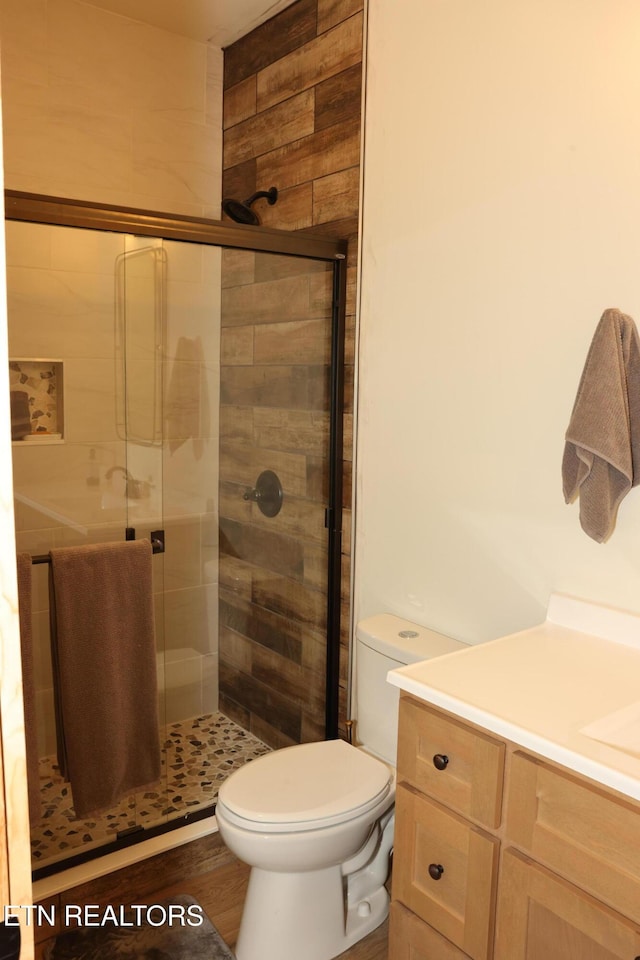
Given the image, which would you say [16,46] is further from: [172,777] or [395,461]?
[172,777]

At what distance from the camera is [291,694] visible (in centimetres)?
267

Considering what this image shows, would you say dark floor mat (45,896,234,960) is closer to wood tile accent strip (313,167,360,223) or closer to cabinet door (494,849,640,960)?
cabinet door (494,849,640,960)

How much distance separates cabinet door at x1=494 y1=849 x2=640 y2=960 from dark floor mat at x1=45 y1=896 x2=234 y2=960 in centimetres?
86

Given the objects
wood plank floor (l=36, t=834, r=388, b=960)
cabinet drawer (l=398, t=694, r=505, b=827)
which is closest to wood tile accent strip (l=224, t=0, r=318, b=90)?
cabinet drawer (l=398, t=694, r=505, b=827)

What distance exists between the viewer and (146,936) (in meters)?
1.94

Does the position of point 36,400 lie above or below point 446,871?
above

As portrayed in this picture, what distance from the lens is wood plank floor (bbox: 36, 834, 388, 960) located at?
196 centimetres

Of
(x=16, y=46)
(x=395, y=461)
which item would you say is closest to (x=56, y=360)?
(x=395, y=461)

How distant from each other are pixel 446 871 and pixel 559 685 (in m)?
0.42

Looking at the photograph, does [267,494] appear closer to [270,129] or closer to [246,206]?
[246,206]

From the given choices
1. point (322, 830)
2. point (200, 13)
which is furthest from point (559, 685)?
point (200, 13)

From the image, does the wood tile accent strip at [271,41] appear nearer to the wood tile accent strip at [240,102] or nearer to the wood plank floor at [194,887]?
the wood tile accent strip at [240,102]

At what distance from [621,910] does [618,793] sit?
0.18 metres

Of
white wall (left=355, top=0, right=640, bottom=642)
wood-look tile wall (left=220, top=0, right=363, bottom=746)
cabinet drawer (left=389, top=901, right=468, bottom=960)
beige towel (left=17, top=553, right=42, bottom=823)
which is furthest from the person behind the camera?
wood-look tile wall (left=220, top=0, right=363, bottom=746)
